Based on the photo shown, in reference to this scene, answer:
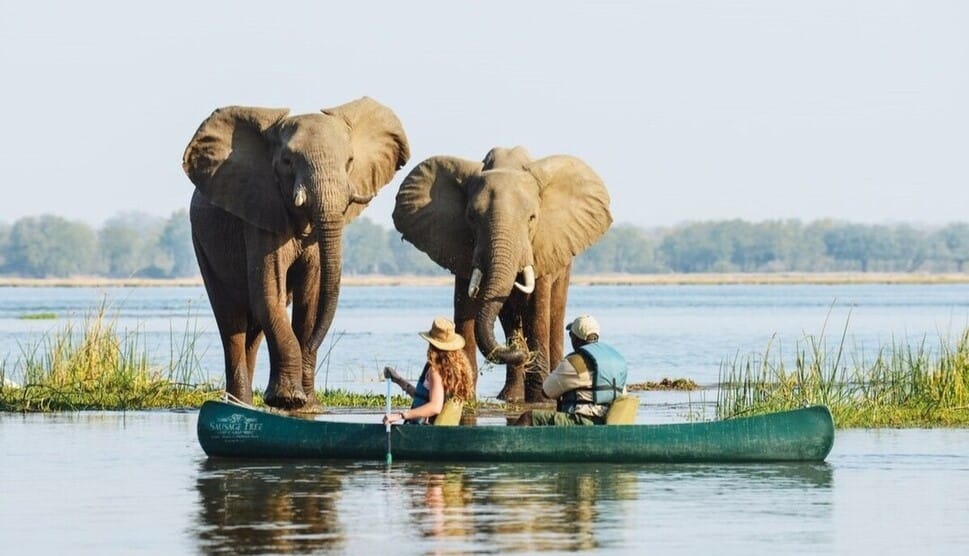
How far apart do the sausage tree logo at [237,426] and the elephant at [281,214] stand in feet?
14.3

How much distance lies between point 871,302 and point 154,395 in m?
64.4

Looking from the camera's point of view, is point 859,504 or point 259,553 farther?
point 859,504

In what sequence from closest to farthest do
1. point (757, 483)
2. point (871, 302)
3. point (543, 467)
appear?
point (757, 483) → point (543, 467) → point (871, 302)

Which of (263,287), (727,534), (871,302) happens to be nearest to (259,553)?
(727,534)

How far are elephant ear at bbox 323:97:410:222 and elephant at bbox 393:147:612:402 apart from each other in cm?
37

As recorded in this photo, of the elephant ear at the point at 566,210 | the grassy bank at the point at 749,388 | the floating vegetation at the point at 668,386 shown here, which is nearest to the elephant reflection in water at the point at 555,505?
the grassy bank at the point at 749,388

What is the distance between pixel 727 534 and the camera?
608 inches

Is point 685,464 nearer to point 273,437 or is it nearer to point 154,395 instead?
point 273,437

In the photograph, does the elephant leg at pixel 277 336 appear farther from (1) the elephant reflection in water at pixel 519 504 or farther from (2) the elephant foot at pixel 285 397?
(1) the elephant reflection in water at pixel 519 504

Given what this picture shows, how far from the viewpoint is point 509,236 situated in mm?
25719

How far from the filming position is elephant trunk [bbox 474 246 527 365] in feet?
83.5

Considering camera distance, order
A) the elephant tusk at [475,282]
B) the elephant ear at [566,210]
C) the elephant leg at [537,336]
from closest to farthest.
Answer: the elephant tusk at [475,282] → the elephant leg at [537,336] → the elephant ear at [566,210]

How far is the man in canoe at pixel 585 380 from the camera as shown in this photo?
19766mm

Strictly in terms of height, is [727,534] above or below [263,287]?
below
